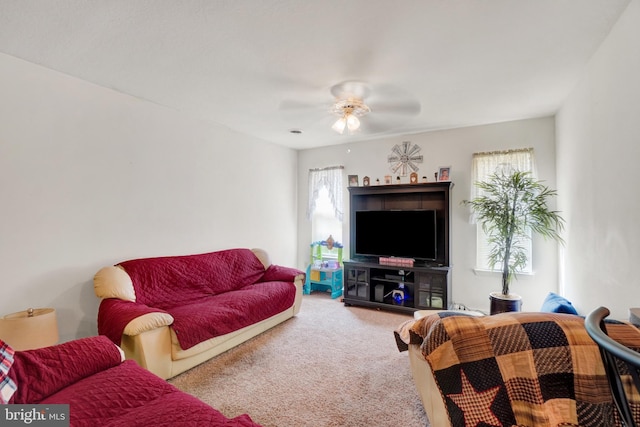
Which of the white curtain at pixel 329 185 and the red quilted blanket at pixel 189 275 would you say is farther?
the white curtain at pixel 329 185

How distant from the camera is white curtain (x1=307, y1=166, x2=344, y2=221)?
5.10 meters

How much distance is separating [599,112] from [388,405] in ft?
8.92

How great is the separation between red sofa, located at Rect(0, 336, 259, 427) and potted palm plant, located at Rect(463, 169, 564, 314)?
3.28 m

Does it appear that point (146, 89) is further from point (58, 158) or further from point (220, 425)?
point (220, 425)

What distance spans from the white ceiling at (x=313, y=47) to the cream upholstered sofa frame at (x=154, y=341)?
1872 millimetres

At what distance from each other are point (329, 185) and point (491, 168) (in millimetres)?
2484

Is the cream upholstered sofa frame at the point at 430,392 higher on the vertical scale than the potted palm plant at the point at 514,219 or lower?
lower

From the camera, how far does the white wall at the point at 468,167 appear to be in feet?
12.2

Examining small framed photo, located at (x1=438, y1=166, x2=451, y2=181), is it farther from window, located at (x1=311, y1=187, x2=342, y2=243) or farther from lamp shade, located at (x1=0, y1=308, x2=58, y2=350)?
lamp shade, located at (x1=0, y1=308, x2=58, y2=350)

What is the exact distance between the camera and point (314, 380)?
2434 mm

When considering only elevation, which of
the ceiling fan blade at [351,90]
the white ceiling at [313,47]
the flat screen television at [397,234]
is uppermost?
the white ceiling at [313,47]

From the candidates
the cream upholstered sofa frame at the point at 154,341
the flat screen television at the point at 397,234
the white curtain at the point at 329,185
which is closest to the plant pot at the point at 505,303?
the flat screen television at the point at 397,234

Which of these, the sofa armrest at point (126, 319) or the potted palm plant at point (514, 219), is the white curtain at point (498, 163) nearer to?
the potted palm plant at point (514, 219)

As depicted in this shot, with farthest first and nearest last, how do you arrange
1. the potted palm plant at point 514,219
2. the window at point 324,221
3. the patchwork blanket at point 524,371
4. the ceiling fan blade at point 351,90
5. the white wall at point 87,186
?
1. the window at point 324,221
2. the potted palm plant at point 514,219
3. the ceiling fan blade at point 351,90
4. the white wall at point 87,186
5. the patchwork blanket at point 524,371
